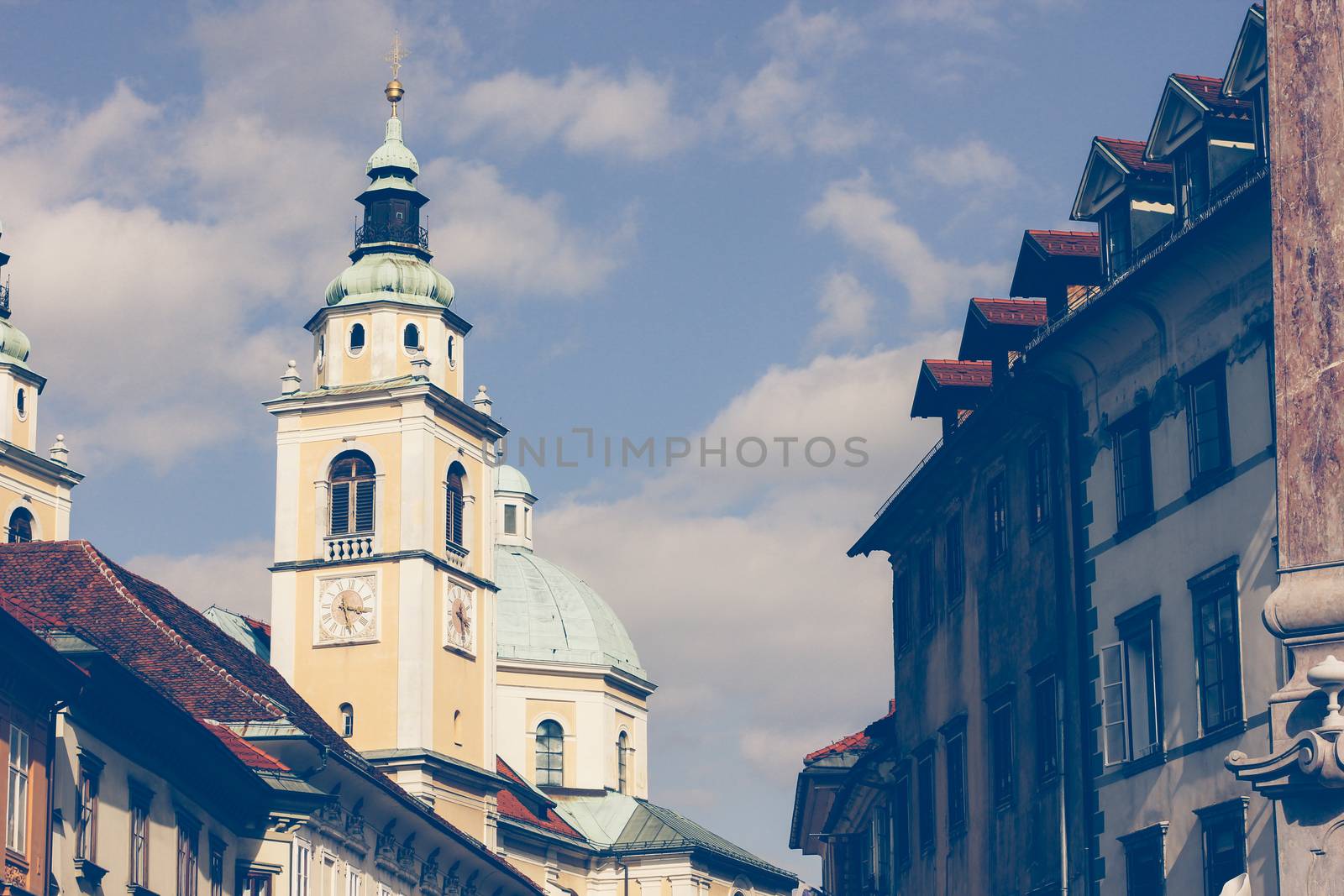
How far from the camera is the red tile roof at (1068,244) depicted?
37625mm

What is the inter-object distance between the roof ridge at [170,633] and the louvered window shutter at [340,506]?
101 feet

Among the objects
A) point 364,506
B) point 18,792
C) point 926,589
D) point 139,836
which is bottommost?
point 18,792

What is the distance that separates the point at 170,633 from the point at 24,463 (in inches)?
1710

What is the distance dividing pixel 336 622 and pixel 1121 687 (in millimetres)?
50595

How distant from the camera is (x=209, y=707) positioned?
5000 cm

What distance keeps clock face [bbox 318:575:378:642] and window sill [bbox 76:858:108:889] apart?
4370cm

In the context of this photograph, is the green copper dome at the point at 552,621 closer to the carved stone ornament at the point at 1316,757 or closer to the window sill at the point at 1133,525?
the window sill at the point at 1133,525

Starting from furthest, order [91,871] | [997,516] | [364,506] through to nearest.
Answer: [364,506]
[997,516]
[91,871]

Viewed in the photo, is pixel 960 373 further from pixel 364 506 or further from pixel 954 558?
pixel 364 506

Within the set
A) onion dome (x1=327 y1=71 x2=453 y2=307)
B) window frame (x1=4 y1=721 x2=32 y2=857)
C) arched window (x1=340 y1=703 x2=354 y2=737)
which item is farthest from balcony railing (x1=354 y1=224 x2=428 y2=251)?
window frame (x1=4 y1=721 x2=32 y2=857)

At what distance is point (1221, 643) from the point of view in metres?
31.3

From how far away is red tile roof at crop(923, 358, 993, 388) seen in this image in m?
42.8

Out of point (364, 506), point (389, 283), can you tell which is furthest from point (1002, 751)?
point (389, 283)

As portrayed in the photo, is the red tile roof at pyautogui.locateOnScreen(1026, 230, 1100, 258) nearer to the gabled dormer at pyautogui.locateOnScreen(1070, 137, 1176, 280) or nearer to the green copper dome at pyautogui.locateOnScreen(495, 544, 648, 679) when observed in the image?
the gabled dormer at pyautogui.locateOnScreen(1070, 137, 1176, 280)
